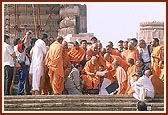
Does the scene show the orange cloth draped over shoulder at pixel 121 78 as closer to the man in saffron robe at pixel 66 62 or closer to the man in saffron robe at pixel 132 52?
the man in saffron robe at pixel 132 52

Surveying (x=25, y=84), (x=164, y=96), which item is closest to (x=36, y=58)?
(x=25, y=84)

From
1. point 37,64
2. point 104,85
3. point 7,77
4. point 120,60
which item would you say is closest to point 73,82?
point 104,85

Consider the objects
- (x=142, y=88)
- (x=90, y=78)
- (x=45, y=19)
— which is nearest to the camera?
(x=142, y=88)

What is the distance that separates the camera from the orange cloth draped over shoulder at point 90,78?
1534 cm

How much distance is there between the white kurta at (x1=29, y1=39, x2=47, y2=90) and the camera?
14945mm

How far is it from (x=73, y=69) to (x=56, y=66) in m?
0.50

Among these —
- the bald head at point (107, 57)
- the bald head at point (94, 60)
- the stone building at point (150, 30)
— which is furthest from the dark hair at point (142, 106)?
the stone building at point (150, 30)

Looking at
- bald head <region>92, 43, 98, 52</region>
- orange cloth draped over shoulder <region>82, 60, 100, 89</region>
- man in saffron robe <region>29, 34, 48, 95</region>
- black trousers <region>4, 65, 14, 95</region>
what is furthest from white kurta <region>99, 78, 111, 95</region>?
black trousers <region>4, 65, 14, 95</region>

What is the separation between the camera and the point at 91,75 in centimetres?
1546

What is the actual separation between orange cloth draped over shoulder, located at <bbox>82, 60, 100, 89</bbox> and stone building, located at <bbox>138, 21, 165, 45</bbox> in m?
4.81

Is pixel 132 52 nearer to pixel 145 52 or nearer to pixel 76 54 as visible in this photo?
pixel 145 52

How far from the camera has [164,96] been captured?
46.1 ft

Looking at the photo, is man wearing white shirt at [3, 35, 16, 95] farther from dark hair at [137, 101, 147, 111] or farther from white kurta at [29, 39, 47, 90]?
dark hair at [137, 101, 147, 111]

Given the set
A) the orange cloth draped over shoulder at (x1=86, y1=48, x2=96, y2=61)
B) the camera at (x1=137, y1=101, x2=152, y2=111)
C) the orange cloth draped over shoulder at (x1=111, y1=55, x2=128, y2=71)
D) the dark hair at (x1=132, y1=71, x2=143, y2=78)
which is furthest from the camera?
the orange cloth draped over shoulder at (x1=86, y1=48, x2=96, y2=61)
